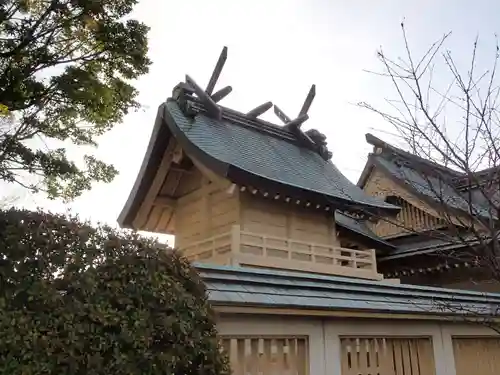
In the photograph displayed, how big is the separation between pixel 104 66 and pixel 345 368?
6727mm

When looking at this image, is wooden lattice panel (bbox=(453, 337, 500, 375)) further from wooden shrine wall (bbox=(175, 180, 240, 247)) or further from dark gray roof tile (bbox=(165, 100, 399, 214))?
wooden shrine wall (bbox=(175, 180, 240, 247))

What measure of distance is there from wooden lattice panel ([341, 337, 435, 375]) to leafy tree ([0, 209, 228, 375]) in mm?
2027

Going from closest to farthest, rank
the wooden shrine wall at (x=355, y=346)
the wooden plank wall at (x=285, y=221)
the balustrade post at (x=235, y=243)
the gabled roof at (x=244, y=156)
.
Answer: the wooden shrine wall at (x=355, y=346)
the balustrade post at (x=235, y=243)
the gabled roof at (x=244, y=156)
the wooden plank wall at (x=285, y=221)

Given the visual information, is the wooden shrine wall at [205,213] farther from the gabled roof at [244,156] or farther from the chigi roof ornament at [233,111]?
the chigi roof ornament at [233,111]

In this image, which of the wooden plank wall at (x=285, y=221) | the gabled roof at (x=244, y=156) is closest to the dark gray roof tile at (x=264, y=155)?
the gabled roof at (x=244, y=156)

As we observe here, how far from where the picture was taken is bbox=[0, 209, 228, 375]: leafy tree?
254 cm

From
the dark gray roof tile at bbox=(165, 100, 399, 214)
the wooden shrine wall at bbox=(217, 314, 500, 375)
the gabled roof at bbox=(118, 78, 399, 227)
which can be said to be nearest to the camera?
the wooden shrine wall at bbox=(217, 314, 500, 375)

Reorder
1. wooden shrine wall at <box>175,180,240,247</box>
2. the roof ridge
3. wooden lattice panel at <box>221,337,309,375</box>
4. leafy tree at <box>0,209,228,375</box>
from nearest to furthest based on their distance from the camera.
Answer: leafy tree at <box>0,209,228,375</box>
wooden lattice panel at <box>221,337,309,375</box>
wooden shrine wall at <box>175,180,240,247</box>
the roof ridge

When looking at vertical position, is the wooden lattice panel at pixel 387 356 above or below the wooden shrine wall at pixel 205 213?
below

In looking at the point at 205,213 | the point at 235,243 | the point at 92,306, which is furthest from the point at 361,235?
the point at 92,306

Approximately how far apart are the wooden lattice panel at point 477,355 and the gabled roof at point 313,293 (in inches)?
18.0

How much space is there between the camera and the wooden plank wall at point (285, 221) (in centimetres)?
916

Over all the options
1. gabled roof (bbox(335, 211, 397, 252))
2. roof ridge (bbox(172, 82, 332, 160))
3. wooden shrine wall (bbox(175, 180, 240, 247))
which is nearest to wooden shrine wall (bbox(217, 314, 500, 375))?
wooden shrine wall (bbox(175, 180, 240, 247))

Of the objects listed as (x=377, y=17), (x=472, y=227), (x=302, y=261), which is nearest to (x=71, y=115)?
Result: (x=302, y=261)
